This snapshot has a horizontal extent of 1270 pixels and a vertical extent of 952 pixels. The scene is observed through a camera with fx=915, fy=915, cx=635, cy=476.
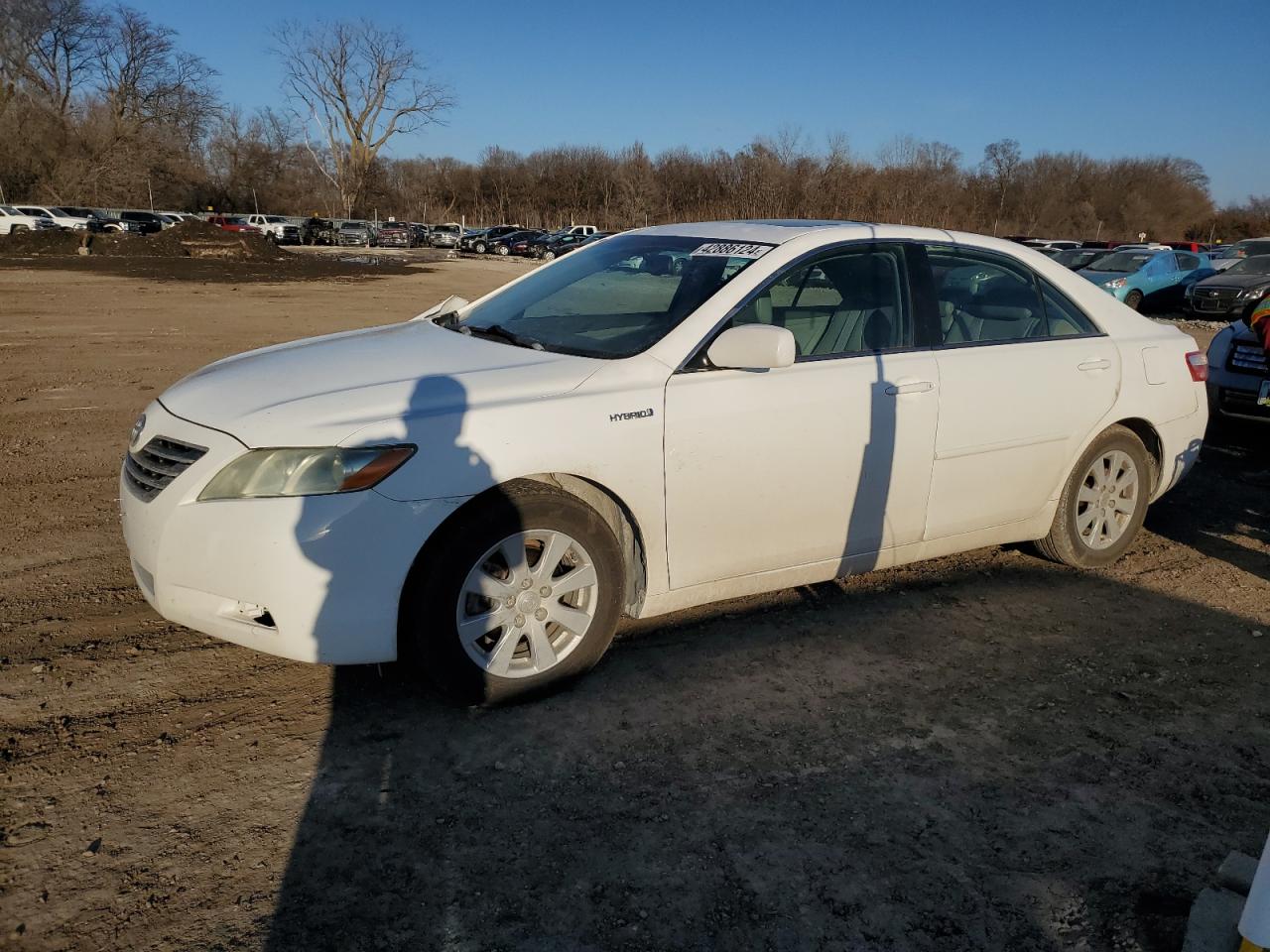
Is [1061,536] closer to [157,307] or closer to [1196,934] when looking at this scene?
[1196,934]

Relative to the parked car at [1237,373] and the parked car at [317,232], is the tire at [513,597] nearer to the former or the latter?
the parked car at [1237,373]

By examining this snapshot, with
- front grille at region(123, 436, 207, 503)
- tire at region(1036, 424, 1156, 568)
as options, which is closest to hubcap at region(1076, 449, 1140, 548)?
tire at region(1036, 424, 1156, 568)

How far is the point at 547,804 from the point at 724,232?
2.71m

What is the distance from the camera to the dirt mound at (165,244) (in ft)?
109

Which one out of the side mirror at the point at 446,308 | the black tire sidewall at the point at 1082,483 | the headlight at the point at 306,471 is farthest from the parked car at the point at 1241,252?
the headlight at the point at 306,471

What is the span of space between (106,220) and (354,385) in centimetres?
5815

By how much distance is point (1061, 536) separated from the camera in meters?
4.70

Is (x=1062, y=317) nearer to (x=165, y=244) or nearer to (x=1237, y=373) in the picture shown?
(x=1237, y=373)

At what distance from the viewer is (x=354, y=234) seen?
202 ft

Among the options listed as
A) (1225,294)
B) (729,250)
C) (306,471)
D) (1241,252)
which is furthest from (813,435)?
(1241,252)

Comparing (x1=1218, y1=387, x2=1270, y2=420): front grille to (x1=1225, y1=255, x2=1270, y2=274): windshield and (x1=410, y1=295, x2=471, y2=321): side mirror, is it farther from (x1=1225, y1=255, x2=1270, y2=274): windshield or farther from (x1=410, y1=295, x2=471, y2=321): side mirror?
(x1=1225, y1=255, x2=1270, y2=274): windshield

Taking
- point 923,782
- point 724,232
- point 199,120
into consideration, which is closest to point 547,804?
point 923,782

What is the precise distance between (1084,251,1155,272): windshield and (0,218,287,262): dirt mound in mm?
28350

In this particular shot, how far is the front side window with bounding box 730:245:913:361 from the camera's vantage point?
389 cm
